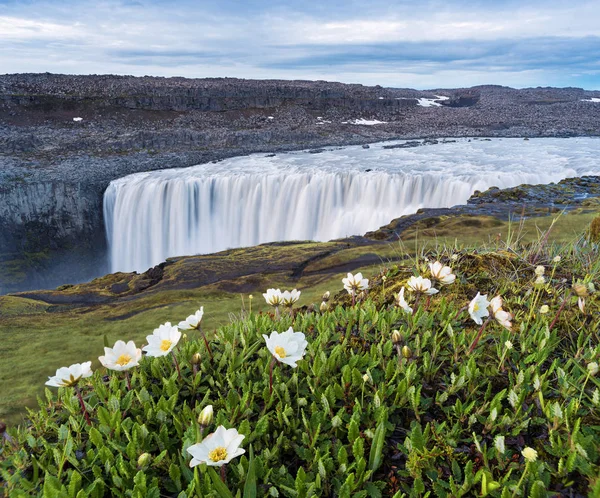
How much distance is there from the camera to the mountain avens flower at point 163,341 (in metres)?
2.37

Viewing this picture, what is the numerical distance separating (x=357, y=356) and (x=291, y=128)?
5499 cm

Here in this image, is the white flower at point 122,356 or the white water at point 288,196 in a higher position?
the white flower at point 122,356

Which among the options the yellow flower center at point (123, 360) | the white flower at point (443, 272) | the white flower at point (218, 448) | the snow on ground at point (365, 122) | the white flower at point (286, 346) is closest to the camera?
the white flower at point (218, 448)

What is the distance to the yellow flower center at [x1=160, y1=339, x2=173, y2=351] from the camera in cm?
241

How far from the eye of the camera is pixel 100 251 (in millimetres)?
30281

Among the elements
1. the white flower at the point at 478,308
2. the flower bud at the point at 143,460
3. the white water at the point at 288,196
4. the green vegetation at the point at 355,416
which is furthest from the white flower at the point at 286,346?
the white water at the point at 288,196

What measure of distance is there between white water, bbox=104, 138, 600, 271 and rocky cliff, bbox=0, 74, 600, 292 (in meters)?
3.70

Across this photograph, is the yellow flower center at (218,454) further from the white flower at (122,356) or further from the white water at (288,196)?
the white water at (288,196)

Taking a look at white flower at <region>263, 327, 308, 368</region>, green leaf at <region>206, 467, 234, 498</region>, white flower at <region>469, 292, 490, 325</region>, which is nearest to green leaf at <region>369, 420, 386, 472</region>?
white flower at <region>263, 327, 308, 368</region>

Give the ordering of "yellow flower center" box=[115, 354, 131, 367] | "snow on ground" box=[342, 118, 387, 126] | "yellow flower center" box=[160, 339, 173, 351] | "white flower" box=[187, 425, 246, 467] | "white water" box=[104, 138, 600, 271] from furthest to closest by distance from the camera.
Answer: "snow on ground" box=[342, 118, 387, 126]
"white water" box=[104, 138, 600, 271]
"yellow flower center" box=[160, 339, 173, 351]
"yellow flower center" box=[115, 354, 131, 367]
"white flower" box=[187, 425, 246, 467]

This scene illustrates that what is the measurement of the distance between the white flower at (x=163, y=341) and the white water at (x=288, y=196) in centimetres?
2075

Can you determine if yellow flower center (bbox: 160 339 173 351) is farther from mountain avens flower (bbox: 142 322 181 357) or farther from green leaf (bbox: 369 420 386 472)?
green leaf (bbox: 369 420 386 472)

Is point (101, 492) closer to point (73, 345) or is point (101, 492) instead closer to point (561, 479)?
point (561, 479)

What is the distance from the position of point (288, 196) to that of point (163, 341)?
24.0 m
